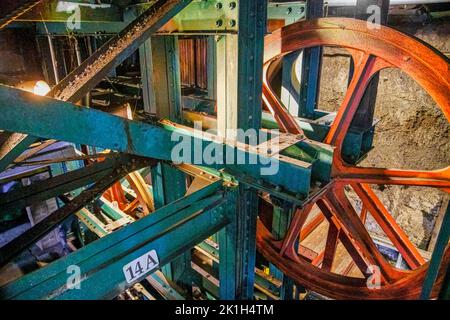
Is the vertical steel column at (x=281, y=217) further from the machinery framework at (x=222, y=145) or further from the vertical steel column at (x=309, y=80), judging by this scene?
the vertical steel column at (x=309, y=80)

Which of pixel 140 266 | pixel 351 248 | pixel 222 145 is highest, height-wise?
pixel 222 145

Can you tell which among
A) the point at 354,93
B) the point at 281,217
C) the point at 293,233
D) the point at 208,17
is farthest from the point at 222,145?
the point at 281,217

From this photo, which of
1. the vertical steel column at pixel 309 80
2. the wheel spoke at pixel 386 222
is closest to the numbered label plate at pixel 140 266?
the vertical steel column at pixel 309 80

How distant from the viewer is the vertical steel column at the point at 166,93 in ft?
8.27

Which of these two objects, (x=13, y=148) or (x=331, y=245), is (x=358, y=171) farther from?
(x=13, y=148)

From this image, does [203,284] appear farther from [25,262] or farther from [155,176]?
[25,262]

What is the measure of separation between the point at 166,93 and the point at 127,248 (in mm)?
1437

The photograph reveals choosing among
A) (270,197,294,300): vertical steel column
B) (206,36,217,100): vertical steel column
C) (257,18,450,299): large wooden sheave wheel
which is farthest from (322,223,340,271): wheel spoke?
(206,36,217,100): vertical steel column

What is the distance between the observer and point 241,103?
2156 mm

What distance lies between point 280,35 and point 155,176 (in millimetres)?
1914

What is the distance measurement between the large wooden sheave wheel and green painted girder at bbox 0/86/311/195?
45 centimetres

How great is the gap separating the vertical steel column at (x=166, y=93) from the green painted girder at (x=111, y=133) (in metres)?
0.89

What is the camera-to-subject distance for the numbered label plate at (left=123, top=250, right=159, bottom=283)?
1.82 meters

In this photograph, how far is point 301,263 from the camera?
131 inches
